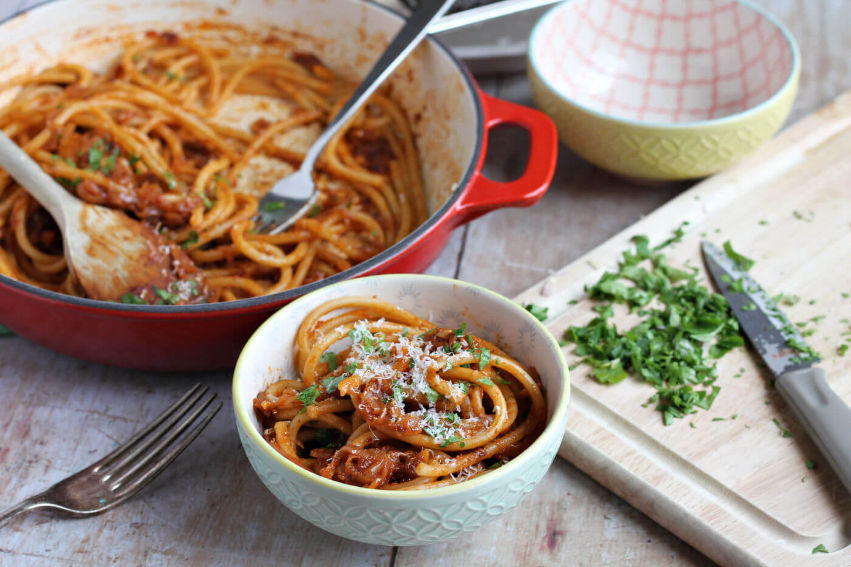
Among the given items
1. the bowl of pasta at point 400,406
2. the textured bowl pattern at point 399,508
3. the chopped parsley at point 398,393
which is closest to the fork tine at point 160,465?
the bowl of pasta at point 400,406

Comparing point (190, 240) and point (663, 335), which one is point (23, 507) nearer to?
point (190, 240)

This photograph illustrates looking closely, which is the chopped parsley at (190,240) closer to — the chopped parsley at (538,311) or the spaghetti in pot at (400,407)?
the spaghetti in pot at (400,407)

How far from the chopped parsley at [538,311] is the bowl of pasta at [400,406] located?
0.32m

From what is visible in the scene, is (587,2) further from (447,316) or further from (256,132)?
(447,316)

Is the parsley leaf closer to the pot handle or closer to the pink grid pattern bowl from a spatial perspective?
the pot handle

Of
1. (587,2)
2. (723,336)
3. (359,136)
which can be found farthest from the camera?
(587,2)

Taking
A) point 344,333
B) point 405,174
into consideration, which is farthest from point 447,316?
point 405,174

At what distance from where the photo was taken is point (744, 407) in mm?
2014

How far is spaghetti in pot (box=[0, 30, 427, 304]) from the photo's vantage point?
2.41m

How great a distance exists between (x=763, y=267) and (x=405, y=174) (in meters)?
1.17

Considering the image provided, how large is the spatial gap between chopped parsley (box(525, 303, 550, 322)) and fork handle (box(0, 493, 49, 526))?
1.26 metres

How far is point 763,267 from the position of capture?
2.40 meters

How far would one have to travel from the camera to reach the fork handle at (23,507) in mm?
1767

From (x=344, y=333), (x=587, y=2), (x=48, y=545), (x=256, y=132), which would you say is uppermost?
(x=587, y=2)
